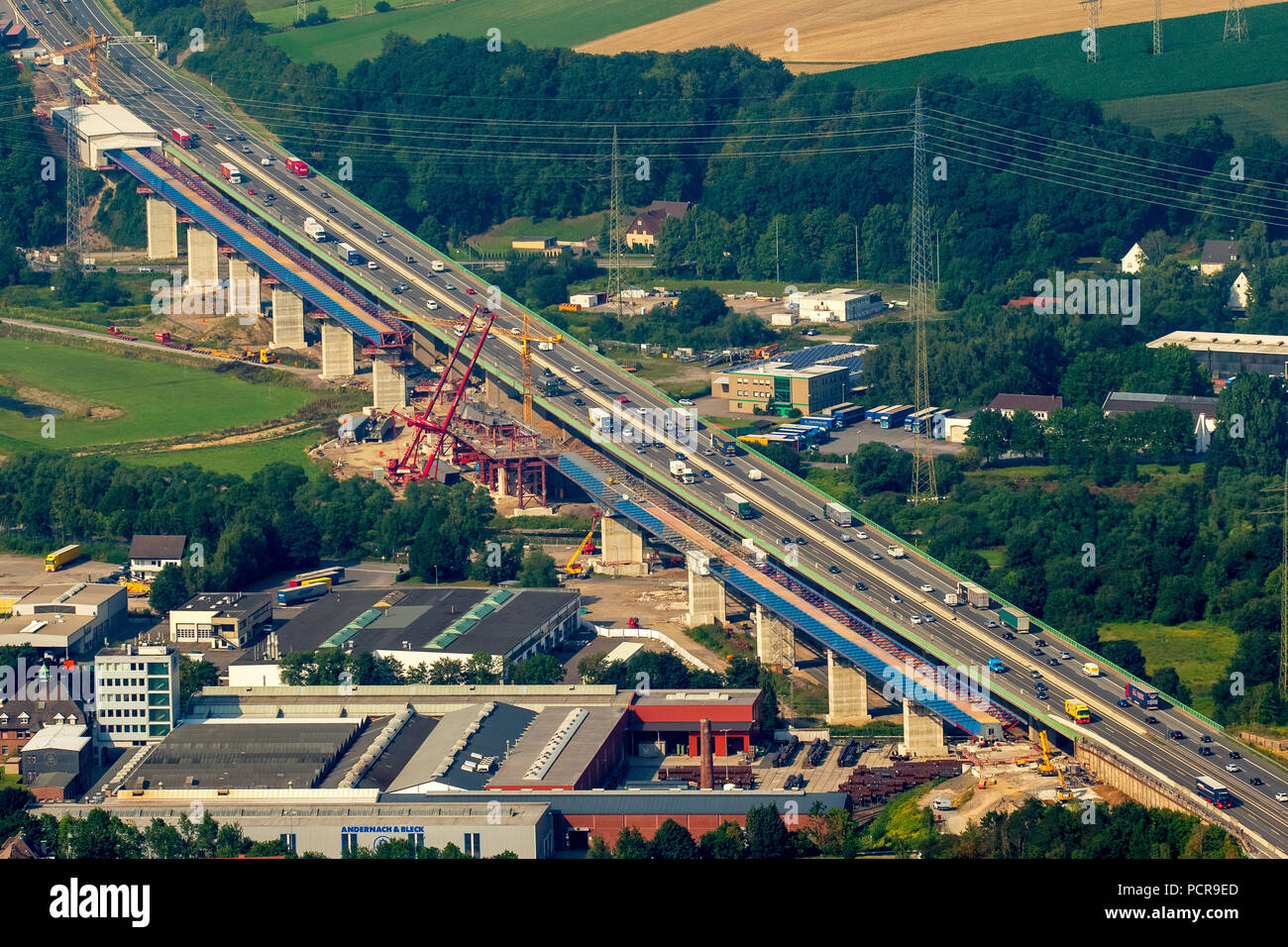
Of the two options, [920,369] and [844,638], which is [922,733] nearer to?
[844,638]

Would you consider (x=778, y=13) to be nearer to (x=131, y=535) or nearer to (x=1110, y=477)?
(x=1110, y=477)

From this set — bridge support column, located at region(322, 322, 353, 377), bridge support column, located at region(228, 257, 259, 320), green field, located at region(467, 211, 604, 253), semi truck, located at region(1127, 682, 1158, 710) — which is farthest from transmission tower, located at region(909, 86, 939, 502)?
bridge support column, located at region(228, 257, 259, 320)

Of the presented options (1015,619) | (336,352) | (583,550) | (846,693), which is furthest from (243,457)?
(1015,619)

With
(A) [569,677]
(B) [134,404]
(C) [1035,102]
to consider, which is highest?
(C) [1035,102]

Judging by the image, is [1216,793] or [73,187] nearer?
[1216,793]

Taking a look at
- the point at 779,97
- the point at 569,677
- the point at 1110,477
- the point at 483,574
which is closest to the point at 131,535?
the point at 483,574

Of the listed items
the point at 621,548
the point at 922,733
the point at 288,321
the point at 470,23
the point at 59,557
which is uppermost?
the point at 470,23

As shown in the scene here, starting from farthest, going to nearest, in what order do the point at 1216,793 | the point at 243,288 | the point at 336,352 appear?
the point at 243,288, the point at 336,352, the point at 1216,793
